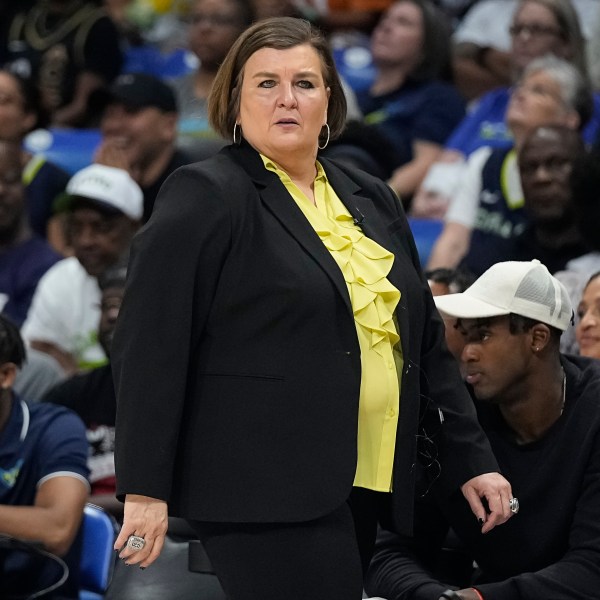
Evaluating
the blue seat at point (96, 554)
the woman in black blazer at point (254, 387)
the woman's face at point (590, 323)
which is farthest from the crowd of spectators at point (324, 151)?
the woman in black blazer at point (254, 387)

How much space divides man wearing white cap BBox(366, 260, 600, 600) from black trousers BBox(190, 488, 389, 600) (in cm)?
66

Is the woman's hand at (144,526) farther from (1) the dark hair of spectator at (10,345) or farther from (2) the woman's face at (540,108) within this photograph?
(2) the woman's face at (540,108)

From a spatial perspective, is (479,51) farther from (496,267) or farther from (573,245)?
(496,267)

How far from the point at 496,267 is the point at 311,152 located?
2.22ft

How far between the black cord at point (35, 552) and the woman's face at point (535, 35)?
3428 mm

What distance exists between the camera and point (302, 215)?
2596 millimetres

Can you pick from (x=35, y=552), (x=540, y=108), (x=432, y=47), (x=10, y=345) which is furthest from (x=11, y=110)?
(x=35, y=552)

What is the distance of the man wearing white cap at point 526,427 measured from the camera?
3.12 m

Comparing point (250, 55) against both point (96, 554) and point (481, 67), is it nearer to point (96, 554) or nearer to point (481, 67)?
point (96, 554)

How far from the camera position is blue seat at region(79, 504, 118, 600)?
12.1ft

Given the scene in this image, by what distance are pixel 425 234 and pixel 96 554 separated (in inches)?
93.7

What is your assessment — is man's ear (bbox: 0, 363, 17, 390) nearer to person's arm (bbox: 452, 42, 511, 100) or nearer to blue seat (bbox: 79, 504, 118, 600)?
blue seat (bbox: 79, 504, 118, 600)

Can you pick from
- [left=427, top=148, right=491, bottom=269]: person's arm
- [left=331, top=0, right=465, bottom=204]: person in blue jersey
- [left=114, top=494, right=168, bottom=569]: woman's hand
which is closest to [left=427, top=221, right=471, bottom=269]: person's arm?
[left=427, top=148, right=491, bottom=269]: person's arm

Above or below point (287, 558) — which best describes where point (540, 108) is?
above
